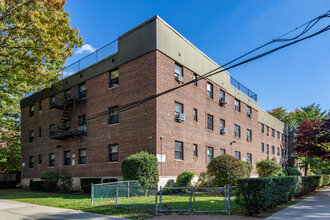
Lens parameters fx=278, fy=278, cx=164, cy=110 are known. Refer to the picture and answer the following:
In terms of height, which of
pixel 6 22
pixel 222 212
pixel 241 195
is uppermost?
pixel 6 22

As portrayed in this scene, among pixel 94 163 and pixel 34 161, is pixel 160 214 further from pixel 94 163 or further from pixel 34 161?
pixel 34 161

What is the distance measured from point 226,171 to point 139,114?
22.7ft

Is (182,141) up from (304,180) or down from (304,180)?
up

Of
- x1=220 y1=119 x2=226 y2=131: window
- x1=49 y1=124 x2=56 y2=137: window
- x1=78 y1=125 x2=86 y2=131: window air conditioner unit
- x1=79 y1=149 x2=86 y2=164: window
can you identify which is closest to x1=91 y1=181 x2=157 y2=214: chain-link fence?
x1=79 y1=149 x2=86 y2=164: window

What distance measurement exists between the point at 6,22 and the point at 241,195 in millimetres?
13848

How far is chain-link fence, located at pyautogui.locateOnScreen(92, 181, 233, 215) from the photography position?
1091 cm

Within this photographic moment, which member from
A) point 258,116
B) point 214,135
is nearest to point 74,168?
point 214,135

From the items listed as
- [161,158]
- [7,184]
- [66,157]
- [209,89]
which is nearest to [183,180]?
[161,158]

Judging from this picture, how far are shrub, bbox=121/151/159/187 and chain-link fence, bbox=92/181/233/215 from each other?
0.45 m

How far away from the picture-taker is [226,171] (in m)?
16.7

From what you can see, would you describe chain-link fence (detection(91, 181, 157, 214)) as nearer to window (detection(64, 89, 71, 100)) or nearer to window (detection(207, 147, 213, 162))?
window (detection(207, 147, 213, 162))

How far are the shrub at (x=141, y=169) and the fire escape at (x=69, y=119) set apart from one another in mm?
8058

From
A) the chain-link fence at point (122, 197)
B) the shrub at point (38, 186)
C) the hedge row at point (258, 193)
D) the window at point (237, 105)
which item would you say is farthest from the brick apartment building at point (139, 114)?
the hedge row at point (258, 193)

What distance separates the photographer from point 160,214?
34.7 feet
